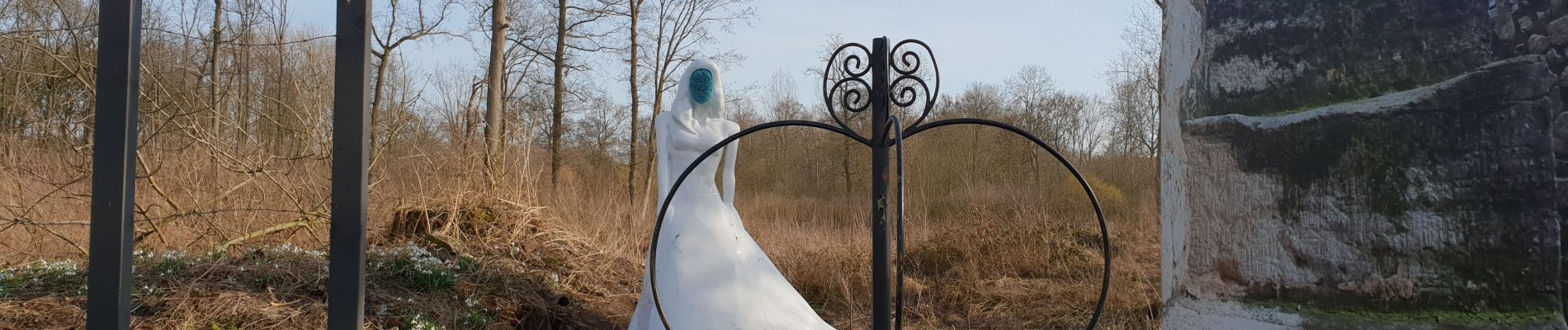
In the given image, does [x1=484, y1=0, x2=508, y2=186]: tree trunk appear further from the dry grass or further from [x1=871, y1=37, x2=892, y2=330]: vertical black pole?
[x1=871, y1=37, x2=892, y2=330]: vertical black pole

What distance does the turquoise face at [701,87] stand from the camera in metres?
4.65

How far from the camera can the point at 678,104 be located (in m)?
4.62

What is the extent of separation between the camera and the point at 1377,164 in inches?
28.7

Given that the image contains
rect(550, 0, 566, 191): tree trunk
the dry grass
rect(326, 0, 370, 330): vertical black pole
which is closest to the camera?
rect(326, 0, 370, 330): vertical black pole

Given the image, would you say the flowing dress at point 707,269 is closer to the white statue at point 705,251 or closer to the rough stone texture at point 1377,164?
the white statue at point 705,251

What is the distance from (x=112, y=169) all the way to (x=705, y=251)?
8.38ft

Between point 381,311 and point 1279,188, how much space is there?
14.7 feet

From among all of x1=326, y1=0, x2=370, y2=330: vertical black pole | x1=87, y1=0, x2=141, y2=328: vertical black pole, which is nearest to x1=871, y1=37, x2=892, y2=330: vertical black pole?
x1=326, y1=0, x2=370, y2=330: vertical black pole

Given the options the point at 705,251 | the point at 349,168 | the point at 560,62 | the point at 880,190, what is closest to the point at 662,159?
the point at 705,251

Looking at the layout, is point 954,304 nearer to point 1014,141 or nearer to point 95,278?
point 95,278

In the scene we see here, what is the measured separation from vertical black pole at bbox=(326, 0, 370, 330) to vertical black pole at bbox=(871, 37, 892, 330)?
3.65 ft

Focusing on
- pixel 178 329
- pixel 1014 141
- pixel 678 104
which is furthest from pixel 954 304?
pixel 1014 141

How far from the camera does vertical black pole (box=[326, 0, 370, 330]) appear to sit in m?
1.88

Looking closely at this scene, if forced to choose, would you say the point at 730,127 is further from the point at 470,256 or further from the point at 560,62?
the point at 560,62
